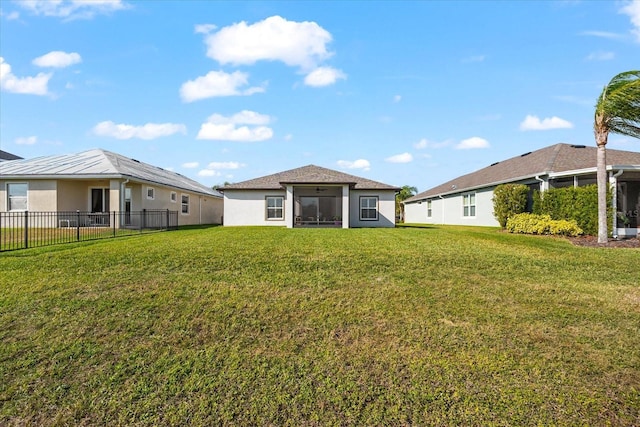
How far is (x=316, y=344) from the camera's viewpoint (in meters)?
4.71

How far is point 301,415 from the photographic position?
11.5ft

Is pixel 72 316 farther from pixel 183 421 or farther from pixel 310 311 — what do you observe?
pixel 310 311

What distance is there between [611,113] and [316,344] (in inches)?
557

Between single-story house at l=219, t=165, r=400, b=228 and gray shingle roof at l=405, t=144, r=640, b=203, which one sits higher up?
A: gray shingle roof at l=405, t=144, r=640, b=203

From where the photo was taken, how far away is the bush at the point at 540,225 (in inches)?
555

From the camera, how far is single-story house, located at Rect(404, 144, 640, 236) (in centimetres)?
1573

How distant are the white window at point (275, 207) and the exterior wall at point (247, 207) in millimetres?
256

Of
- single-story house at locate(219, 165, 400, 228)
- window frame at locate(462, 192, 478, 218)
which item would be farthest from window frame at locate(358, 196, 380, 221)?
window frame at locate(462, 192, 478, 218)

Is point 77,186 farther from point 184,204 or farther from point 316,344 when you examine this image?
point 316,344

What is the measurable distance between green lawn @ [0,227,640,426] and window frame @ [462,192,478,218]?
15.0 m

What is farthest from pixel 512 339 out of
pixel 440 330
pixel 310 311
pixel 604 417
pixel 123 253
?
pixel 123 253

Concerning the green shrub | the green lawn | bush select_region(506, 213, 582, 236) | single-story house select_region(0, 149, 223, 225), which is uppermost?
single-story house select_region(0, 149, 223, 225)

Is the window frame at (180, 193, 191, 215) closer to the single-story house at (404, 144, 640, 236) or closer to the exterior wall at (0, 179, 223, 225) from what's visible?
the exterior wall at (0, 179, 223, 225)

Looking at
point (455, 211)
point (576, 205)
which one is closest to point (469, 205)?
point (455, 211)
